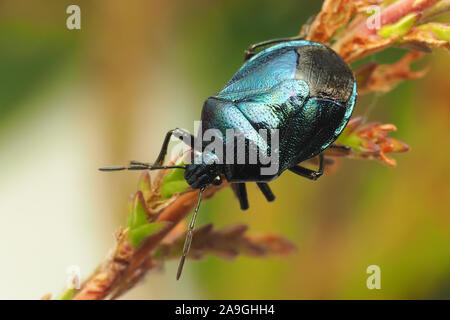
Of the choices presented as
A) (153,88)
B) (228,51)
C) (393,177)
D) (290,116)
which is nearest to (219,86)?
(228,51)

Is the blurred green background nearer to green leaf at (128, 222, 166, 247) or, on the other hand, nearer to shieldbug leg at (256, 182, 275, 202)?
shieldbug leg at (256, 182, 275, 202)

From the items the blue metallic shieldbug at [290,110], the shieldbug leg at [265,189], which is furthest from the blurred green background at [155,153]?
the blue metallic shieldbug at [290,110]

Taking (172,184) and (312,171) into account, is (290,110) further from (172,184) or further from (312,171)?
(172,184)

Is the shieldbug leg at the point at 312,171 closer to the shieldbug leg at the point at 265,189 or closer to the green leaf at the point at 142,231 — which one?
the shieldbug leg at the point at 265,189

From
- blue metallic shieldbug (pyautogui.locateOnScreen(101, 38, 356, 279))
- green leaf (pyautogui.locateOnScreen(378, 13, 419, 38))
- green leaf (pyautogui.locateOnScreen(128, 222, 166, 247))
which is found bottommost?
green leaf (pyautogui.locateOnScreen(128, 222, 166, 247))

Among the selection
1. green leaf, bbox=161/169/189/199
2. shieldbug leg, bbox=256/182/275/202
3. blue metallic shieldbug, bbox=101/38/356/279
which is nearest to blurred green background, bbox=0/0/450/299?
shieldbug leg, bbox=256/182/275/202

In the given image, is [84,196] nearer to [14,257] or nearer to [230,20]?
[14,257]
